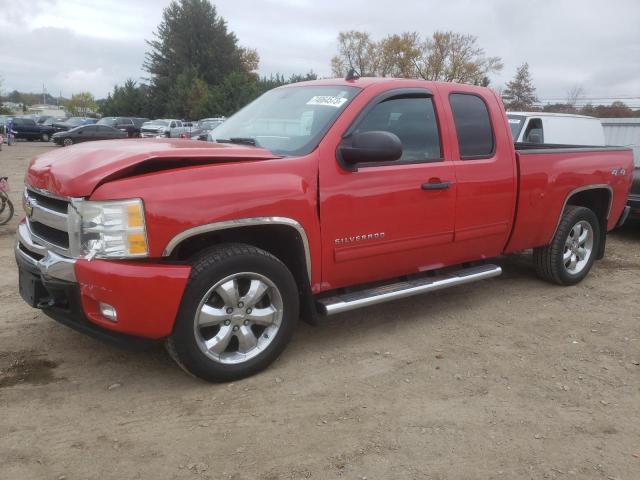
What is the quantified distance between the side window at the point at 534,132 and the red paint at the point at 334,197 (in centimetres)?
441

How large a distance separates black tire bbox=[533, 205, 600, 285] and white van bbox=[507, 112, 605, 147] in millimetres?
3868

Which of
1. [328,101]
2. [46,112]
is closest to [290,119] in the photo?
[328,101]

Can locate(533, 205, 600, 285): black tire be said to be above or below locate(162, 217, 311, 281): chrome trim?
below

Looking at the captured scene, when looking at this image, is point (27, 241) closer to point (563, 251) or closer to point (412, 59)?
point (563, 251)

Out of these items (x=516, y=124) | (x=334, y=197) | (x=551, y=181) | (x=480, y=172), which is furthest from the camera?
(x=516, y=124)

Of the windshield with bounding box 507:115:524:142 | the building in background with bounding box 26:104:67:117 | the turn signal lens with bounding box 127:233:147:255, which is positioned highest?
the building in background with bounding box 26:104:67:117

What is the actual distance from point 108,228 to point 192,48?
64015mm

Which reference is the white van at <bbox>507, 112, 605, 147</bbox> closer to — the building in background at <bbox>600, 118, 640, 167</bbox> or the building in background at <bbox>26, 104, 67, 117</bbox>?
the building in background at <bbox>600, 118, 640, 167</bbox>

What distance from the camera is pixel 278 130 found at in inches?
160

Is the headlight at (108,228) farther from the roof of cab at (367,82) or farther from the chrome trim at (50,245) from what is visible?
the roof of cab at (367,82)

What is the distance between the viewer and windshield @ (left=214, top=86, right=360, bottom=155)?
12.5 feet

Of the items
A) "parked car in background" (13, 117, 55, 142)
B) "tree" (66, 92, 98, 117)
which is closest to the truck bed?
"parked car in background" (13, 117, 55, 142)

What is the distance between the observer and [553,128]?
10.1 meters

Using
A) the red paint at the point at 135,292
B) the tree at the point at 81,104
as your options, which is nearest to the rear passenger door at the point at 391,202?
the red paint at the point at 135,292
